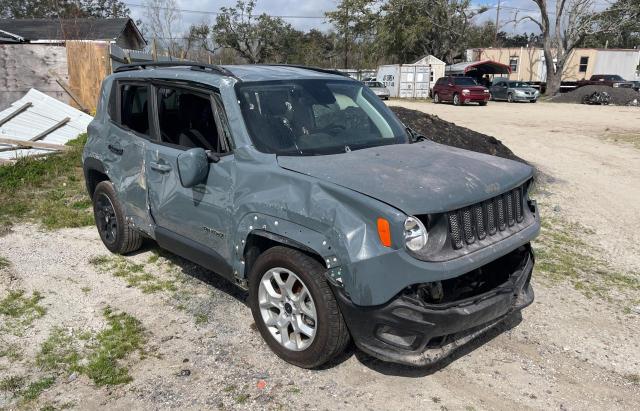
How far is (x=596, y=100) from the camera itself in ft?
107

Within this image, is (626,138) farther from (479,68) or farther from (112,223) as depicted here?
(479,68)

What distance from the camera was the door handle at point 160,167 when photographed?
416 centimetres

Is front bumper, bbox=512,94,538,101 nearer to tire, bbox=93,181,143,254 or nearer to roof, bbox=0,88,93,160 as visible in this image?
roof, bbox=0,88,93,160

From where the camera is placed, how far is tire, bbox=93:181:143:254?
5113 millimetres

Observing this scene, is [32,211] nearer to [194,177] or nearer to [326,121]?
[194,177]

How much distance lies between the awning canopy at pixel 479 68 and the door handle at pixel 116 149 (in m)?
42.9

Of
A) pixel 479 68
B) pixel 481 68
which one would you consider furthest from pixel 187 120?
pixel 481 68

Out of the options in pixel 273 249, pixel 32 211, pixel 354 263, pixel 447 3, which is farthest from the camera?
pixel 447 3

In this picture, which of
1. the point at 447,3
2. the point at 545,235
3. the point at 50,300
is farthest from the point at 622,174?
the point at 447,3

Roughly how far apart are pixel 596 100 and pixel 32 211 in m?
33.9

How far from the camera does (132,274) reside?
5043 millimetres

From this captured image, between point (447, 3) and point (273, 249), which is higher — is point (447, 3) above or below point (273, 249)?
above

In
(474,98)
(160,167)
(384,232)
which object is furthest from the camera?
(474,98)

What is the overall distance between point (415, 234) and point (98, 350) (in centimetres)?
239
